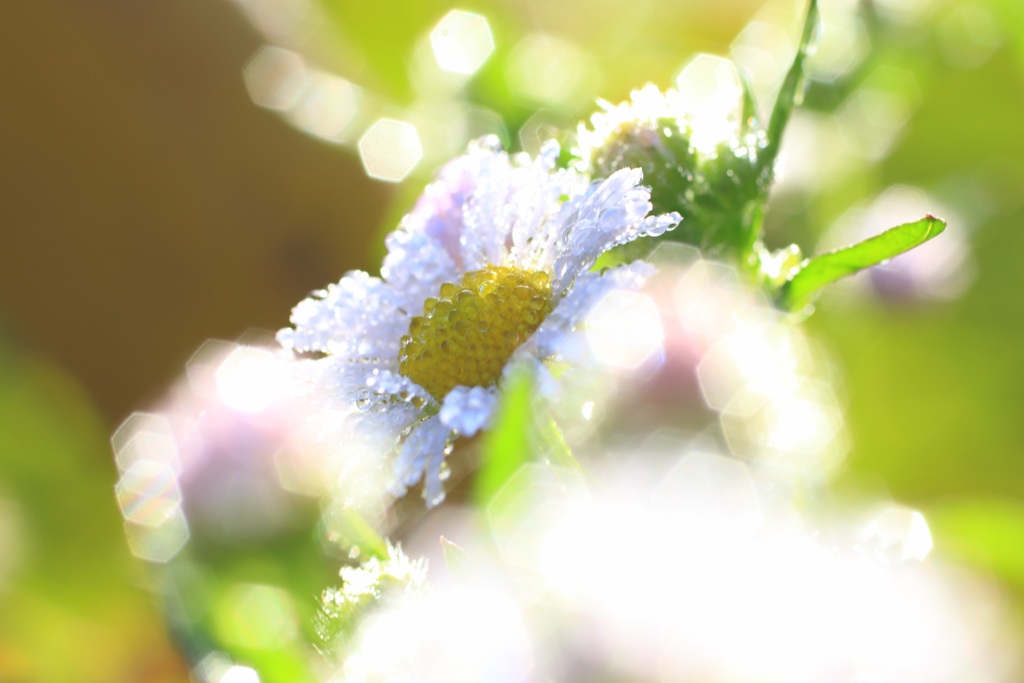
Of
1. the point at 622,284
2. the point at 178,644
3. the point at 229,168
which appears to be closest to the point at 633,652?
the point at 622,284

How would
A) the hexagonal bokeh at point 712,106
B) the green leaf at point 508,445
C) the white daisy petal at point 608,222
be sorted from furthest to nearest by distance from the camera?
the hexagonal bokeh at point 712,106 < the white daisy petal at point 608,222 < the green leaf at point 508,445

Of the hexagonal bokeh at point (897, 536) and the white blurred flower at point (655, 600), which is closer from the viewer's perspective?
the white blurred flower at point (655, 600)

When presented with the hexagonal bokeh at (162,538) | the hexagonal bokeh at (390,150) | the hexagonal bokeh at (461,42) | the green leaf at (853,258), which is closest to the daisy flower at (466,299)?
the green leaf at (853,258)

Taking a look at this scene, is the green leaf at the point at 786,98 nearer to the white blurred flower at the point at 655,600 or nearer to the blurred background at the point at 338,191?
the white blurred flower at the point at 655,600

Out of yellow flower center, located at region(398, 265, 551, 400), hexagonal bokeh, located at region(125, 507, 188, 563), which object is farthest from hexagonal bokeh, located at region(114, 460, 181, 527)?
yellow flower center, located at region(398, 265, 551, 400)

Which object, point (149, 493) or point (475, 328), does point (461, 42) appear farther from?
point (475, 328)

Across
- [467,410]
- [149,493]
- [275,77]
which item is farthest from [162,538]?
[275,77]

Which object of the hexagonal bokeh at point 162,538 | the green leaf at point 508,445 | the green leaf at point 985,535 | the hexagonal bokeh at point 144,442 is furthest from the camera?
the hexagonal bokeh at point 144,442
